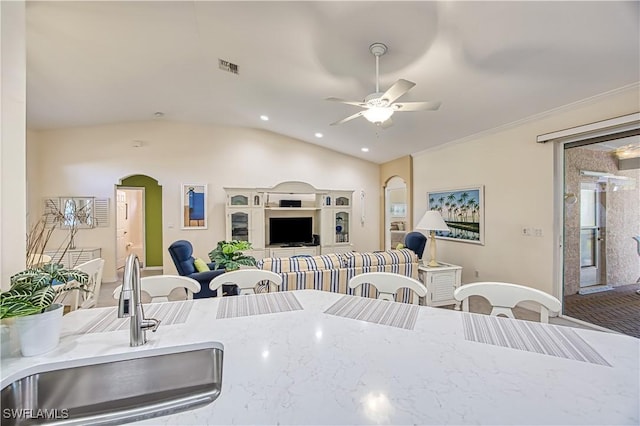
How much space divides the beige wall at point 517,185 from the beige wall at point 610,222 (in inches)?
9.4

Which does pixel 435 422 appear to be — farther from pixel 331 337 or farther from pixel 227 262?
pixel 227 262

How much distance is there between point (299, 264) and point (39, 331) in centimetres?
220

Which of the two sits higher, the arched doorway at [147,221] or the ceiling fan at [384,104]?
the ceiling fan at [384,104]

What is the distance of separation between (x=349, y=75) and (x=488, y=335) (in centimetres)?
306

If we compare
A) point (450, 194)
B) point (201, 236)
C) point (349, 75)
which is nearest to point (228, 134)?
point (201, 236)

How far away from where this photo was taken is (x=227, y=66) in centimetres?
371

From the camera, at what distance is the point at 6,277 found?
4.25 feet

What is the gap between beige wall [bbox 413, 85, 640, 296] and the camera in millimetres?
3379

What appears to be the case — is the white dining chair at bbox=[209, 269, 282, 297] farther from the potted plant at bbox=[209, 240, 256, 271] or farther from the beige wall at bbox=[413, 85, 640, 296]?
the beige wall at bbox=[413, 85, 640, 296]

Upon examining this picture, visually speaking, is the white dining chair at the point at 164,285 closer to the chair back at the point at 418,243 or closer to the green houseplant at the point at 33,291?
the green houseplant at the point at 33,291

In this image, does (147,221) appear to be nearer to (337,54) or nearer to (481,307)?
(337,54)

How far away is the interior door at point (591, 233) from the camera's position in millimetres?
3455

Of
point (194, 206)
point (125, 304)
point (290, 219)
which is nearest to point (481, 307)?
point (290, 219)


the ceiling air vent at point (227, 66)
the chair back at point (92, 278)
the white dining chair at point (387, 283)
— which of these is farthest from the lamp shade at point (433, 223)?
the chair back at point (92, 278)
